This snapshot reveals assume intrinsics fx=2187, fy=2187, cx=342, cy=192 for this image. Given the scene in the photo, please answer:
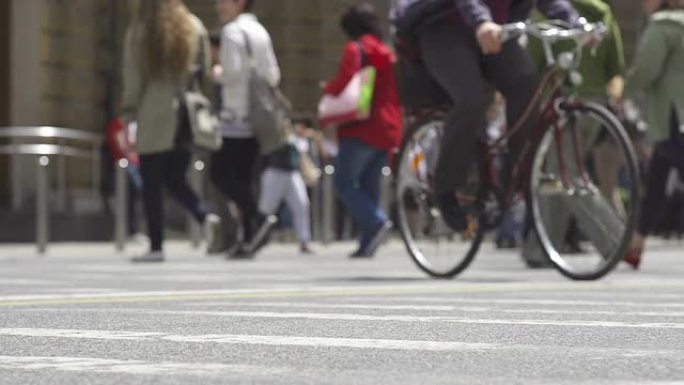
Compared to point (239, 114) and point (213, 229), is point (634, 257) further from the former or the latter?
point (213, 229)

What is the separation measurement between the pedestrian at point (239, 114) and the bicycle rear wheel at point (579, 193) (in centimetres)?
527

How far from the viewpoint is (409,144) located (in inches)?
430

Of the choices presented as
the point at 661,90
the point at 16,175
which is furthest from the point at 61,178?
the point at 661,90

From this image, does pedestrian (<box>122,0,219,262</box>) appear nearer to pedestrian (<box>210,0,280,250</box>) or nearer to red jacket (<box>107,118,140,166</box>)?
pedestrian (<box>210,0,280,250</box>)

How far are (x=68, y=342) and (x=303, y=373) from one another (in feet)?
4.10

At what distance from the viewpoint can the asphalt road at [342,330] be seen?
5.32m

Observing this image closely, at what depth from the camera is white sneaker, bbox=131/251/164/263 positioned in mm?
14377

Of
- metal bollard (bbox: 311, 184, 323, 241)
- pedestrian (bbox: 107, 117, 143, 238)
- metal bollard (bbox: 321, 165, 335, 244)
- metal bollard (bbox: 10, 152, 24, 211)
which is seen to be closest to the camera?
metal bollard (bbox: 321, 165, 335, 244)

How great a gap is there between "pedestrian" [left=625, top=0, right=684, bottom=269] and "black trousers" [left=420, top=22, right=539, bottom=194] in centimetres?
230

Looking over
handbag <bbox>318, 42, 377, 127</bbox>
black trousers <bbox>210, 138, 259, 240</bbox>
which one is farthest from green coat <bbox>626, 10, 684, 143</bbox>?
black trousers <bbox>210, 138, 259, 240</bbox>

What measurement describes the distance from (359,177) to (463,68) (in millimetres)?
5545

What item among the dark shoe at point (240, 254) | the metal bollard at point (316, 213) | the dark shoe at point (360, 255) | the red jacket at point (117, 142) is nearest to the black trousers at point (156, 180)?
the dark shoe at point (240, 254)

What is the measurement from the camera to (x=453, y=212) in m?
10.4

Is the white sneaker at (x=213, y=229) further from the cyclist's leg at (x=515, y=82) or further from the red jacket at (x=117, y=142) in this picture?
the cyclist's leg at (x=515, y=82)
